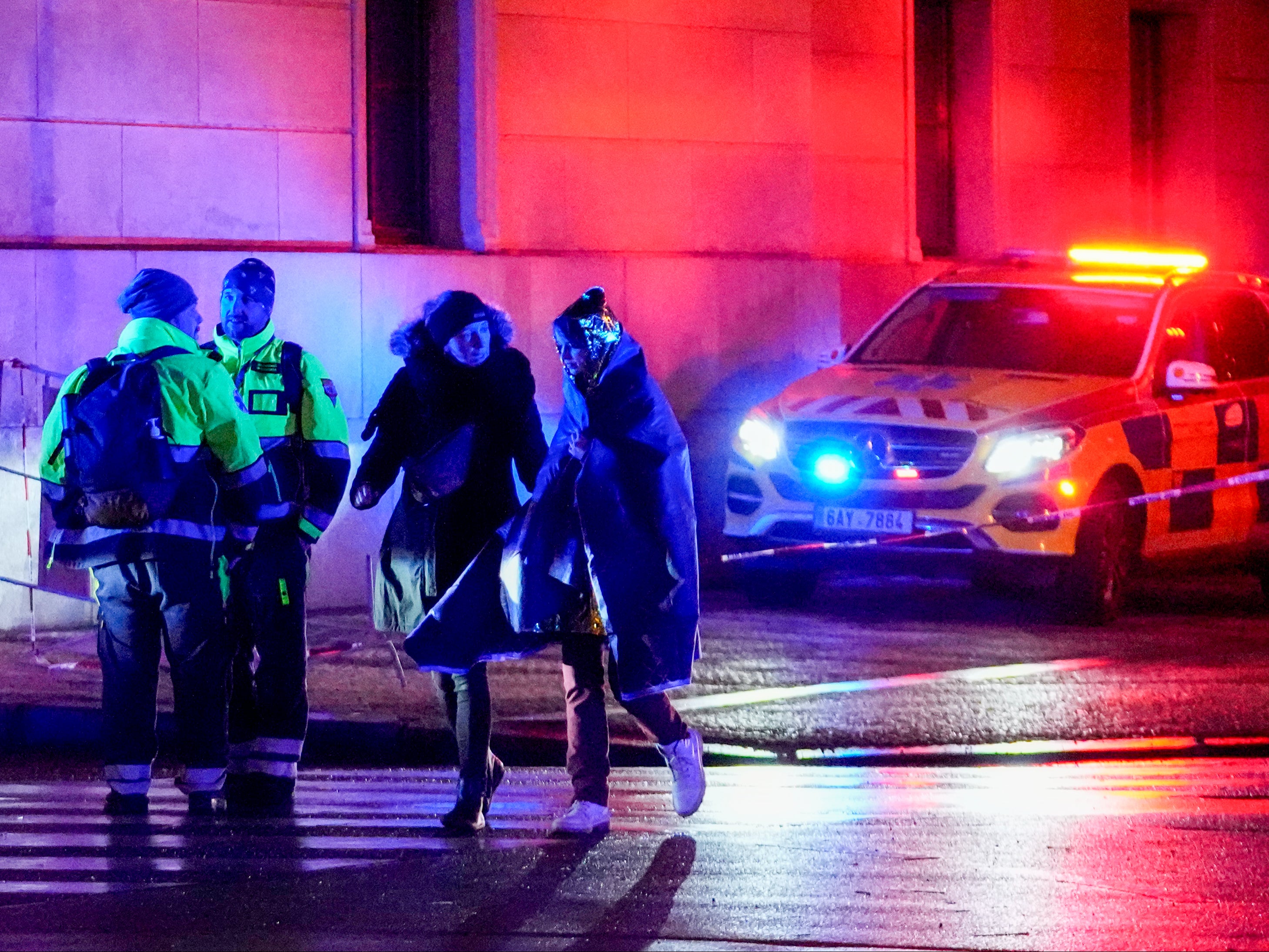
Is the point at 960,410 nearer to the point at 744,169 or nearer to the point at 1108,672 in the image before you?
the point at 1108,672

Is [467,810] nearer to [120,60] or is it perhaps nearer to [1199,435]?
[1199,435]

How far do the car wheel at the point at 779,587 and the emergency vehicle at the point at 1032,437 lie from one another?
2 cm

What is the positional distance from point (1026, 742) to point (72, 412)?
12.5 feet

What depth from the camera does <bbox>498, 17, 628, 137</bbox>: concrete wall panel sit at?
13.7 m

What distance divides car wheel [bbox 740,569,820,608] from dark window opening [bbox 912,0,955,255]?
4.86 meters

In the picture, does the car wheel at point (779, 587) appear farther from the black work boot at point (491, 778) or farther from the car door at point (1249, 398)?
the black work boot at point (491, 778)

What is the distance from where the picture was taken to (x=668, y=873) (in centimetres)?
609

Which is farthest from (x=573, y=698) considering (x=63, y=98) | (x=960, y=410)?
(x=63, y=98)

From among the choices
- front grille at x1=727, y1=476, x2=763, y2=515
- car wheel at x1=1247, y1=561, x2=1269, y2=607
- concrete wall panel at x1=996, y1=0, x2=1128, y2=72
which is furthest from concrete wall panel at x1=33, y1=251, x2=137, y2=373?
concrete wall panel at x1=996, y1=0, x2=1128, y2=72

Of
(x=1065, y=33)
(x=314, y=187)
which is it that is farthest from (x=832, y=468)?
(x=1065, y=33)

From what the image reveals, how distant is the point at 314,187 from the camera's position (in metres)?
12.9

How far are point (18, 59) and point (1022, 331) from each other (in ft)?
18.9

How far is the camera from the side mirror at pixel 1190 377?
11.7m

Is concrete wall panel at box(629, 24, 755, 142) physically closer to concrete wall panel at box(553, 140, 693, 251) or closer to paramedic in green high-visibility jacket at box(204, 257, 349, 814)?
concrete wall panel at box(553, 140, 693, 251)
